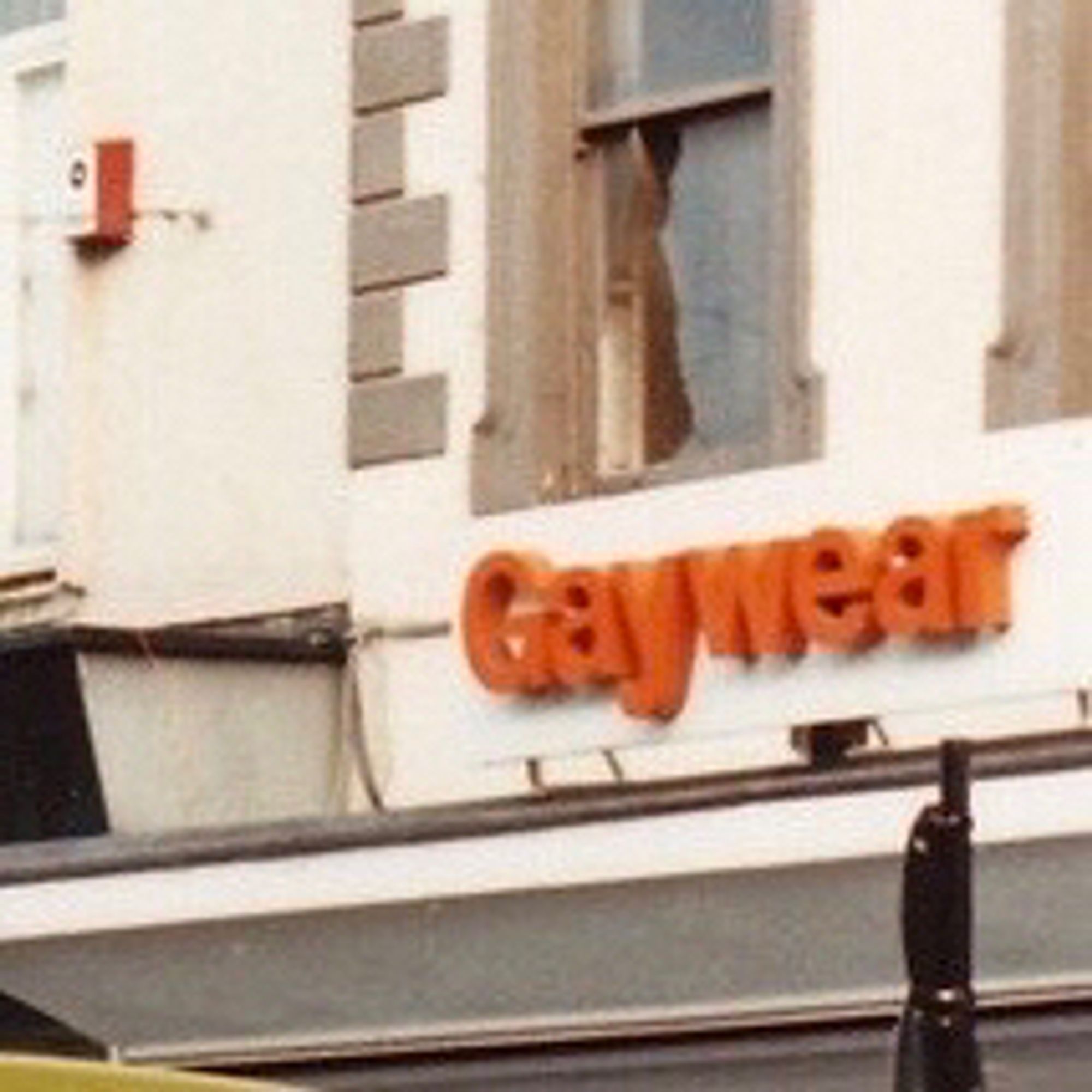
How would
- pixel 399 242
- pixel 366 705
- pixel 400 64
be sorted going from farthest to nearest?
pixel 400 64 < pixel 399 242 < pixel 366 705

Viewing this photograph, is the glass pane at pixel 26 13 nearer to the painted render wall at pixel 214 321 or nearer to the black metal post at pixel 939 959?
the painted render wall at pixel 214 321

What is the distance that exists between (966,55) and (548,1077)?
2603 millimetres

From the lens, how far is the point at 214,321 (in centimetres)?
1697

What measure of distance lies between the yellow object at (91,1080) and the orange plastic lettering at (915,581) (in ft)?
17.7

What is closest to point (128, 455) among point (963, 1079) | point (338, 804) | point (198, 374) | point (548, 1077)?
point (198, 374)

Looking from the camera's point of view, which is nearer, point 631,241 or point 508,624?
point 508,624

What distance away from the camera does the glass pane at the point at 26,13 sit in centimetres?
1794

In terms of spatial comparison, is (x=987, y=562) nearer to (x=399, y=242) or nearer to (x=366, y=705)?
(x=366, y=705)

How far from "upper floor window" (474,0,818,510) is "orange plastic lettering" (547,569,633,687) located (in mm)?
602

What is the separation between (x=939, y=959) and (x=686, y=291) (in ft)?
16.0

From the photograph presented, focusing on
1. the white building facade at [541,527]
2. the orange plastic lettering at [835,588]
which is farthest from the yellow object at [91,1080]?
the orange plastic lettering at [835,588]

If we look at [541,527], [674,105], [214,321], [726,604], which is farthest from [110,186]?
[726,604]

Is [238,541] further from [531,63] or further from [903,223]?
[903,223]

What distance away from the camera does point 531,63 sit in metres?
15.8
